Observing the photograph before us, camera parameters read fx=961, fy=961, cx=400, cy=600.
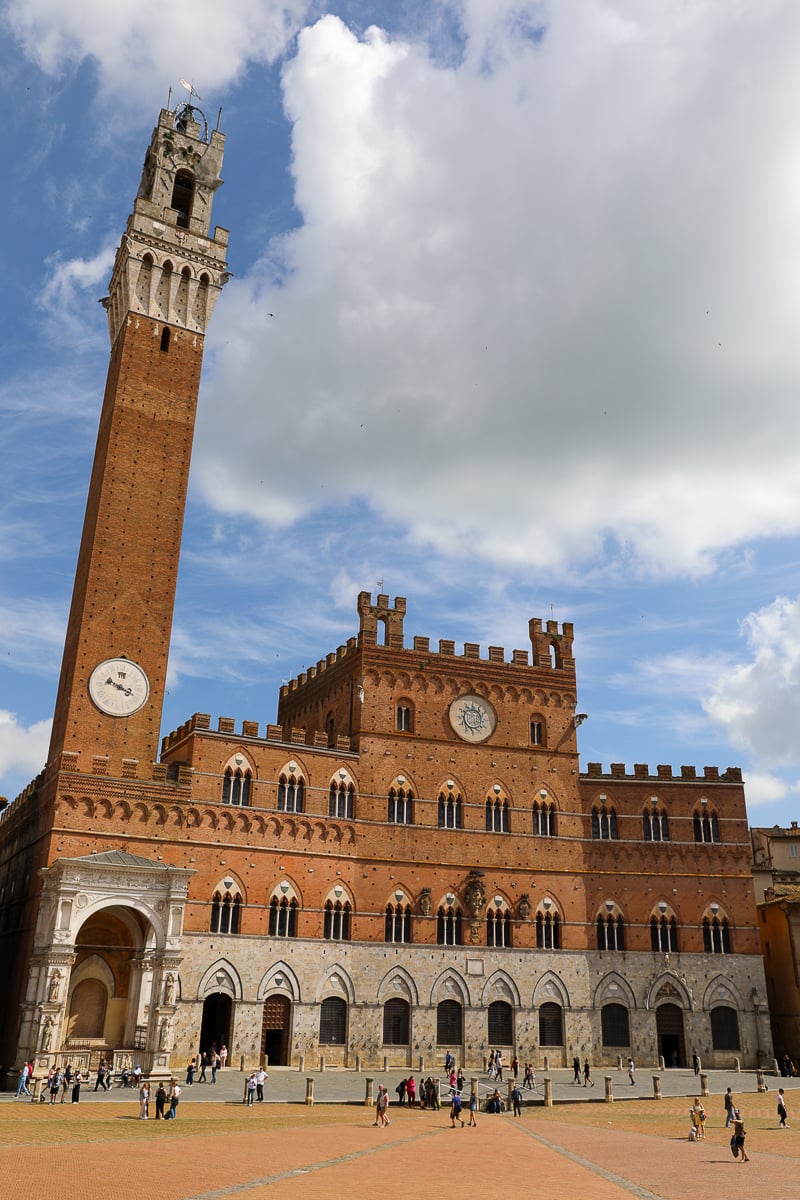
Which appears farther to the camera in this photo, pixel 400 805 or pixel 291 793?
pixel 400 805

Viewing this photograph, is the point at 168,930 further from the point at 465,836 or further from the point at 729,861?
the point at 729,861

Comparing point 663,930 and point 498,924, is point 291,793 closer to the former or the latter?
point 498,924

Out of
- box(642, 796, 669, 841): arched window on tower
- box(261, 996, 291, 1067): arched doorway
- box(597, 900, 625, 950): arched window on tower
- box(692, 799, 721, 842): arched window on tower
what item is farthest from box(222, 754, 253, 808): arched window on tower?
box(692, 799, 721, 842): arched window on tower

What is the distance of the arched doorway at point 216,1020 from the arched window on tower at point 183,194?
38474 millimetres

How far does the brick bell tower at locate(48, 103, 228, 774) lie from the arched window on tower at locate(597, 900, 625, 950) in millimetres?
23381

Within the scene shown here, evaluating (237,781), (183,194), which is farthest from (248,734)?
(183,194)

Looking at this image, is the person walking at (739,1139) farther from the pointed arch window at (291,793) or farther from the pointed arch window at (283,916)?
the pointed arch window at (291,793)

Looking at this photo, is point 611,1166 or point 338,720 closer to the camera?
point 611,1166

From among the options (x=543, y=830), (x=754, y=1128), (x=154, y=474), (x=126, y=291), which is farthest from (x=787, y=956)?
(x=126, y=291)

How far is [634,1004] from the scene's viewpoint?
45938 millimetres

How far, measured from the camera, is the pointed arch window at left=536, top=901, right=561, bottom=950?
151 feet

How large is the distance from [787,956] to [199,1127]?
3650cm

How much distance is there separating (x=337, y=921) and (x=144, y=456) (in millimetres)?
22926

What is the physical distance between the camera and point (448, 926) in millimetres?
44781
